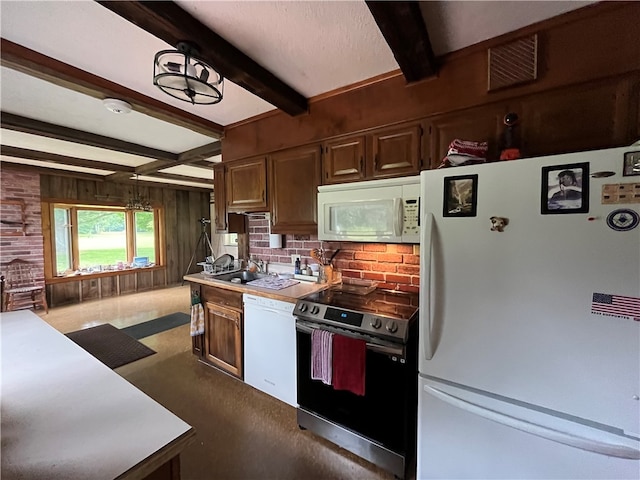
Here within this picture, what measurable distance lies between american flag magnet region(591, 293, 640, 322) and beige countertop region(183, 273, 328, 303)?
153cm

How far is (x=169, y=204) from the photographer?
648cm

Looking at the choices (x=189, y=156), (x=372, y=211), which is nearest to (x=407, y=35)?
(x=372, y=211)

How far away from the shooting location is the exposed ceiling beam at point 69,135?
8.05ft

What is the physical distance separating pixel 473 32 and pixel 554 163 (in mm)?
948

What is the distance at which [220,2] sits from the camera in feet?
4.11

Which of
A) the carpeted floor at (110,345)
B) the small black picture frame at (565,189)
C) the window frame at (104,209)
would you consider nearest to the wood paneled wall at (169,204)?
the window frame at (104,209)

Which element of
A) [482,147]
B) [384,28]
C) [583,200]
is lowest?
[583,200]

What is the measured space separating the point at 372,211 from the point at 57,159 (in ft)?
14.9

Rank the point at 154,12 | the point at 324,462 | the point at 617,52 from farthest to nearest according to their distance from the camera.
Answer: the point at 324,462, the point at 617,52, the point at 154,12

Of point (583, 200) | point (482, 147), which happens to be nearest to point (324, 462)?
point (583, 200)

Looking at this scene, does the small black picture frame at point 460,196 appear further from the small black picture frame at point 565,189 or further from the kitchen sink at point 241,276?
the kitchen sink at point 241,276

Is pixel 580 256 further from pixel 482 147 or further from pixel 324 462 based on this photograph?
pixel 324 462

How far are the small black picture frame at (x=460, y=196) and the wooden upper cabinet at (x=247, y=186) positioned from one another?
172 cm

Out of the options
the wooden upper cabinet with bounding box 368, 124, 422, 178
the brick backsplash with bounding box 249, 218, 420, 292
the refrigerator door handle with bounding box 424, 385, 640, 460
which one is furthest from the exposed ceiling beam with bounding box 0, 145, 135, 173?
the refrigerator door handle with bounding box 424, 385, 640, 460
